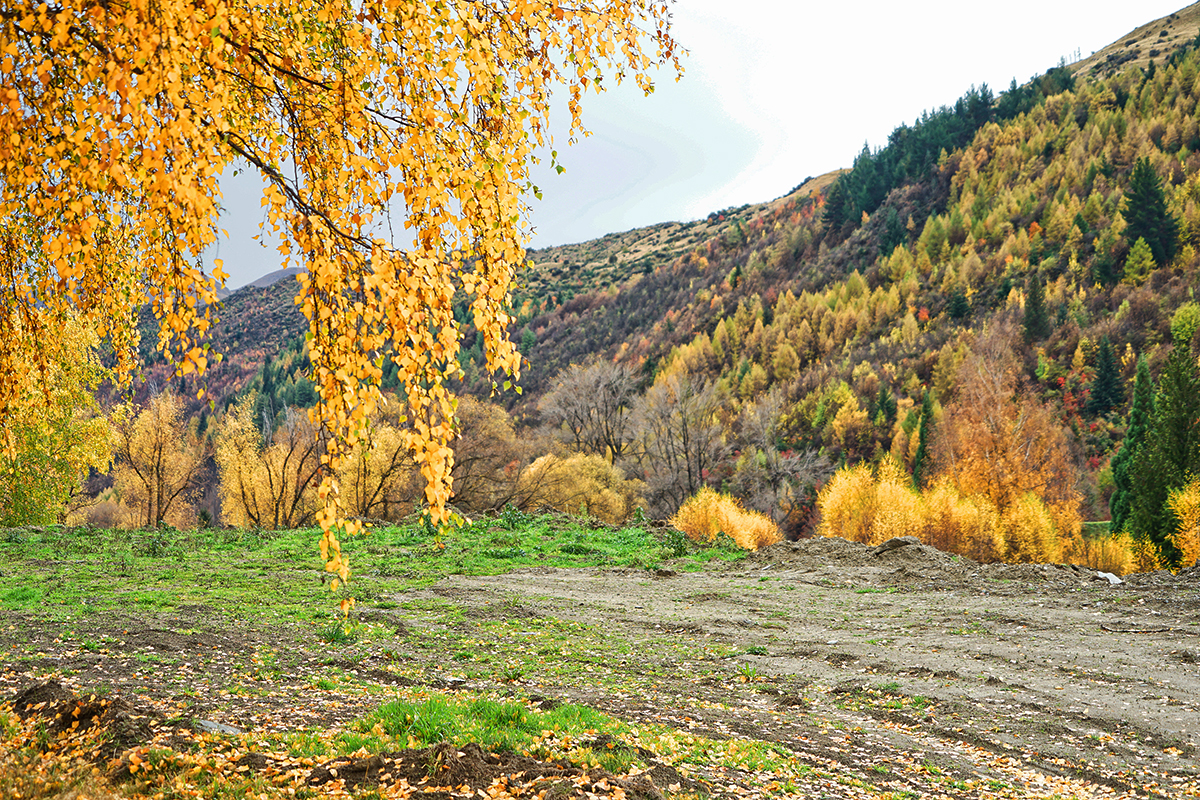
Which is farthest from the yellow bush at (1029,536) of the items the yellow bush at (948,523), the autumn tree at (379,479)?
the autumn tree at (379,479)

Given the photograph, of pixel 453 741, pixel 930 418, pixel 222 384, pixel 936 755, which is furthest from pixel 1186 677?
pixel 222 384

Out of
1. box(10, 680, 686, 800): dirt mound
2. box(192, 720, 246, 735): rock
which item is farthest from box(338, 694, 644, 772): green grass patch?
box(192, 720, 246, 735): rock

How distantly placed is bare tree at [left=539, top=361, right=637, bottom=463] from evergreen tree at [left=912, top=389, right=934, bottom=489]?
75.6ft

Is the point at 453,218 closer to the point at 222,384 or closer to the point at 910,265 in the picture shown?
the point at 910,265

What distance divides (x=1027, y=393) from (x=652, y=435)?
35132 mm

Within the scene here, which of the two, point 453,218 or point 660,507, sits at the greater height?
point 453,218

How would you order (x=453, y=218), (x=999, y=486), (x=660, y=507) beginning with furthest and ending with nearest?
(x=660, y=507) → (x=999, y=486) → (x=453, y=218)

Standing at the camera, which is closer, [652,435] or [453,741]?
[453,741]

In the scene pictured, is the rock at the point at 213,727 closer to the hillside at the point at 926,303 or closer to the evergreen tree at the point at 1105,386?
the hillside at the point at 926,303

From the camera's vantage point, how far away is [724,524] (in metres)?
27.0

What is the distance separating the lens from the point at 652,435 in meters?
44.4

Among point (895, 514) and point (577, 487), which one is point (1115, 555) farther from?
point (577, 487)

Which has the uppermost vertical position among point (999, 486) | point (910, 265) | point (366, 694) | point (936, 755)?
point (910, 265)

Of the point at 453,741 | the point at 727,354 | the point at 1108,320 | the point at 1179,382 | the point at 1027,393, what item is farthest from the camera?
the point at 727,354
